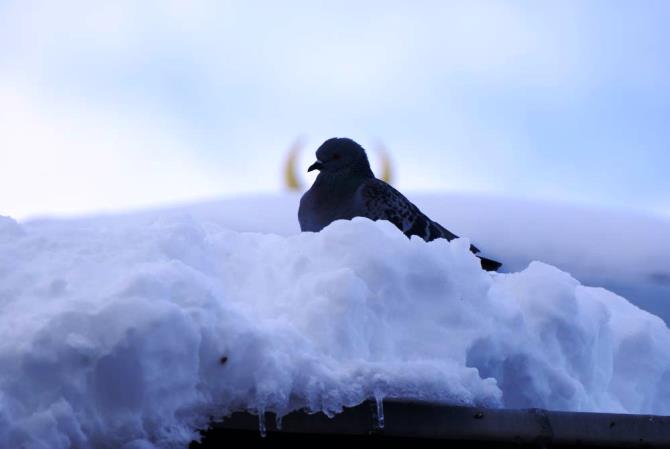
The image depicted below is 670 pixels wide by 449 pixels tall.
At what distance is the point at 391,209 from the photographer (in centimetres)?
634

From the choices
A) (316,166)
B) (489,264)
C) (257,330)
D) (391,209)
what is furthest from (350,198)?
(257,330)

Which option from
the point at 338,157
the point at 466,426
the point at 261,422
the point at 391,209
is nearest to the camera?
the point at 261,422

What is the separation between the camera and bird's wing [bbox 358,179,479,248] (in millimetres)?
6293

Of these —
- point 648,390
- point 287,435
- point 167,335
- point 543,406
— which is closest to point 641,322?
point 648,390

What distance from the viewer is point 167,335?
2.41m

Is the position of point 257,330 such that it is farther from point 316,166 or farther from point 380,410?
point 316,166

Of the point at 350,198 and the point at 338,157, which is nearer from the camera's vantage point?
the point at 350,198

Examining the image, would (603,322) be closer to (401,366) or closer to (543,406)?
(543,406)

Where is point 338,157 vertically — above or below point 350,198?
above

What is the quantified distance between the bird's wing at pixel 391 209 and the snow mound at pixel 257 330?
2.51 meters

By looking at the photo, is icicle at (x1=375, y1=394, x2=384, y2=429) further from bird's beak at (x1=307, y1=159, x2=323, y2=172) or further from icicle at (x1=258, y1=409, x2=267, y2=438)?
bird's beak at (x1=307, y1=159, x2=323, y2=172)

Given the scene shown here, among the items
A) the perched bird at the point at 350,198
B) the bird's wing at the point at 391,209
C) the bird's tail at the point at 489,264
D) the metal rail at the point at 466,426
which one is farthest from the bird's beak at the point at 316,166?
the metal rail at the point at 466,426

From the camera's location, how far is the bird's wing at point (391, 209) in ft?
20.6

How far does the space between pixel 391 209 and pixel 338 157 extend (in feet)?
2.09
